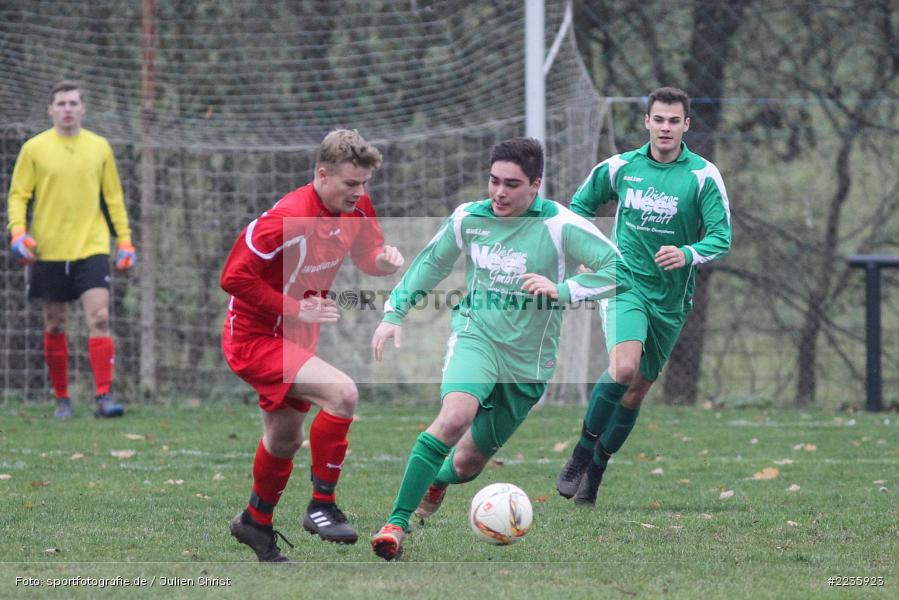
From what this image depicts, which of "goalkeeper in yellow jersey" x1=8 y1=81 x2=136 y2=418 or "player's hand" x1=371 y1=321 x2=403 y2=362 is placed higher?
"goalkeeper in yellow jersey" x1=8 y1=81 x2=136 y2=418

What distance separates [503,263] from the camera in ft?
16.0

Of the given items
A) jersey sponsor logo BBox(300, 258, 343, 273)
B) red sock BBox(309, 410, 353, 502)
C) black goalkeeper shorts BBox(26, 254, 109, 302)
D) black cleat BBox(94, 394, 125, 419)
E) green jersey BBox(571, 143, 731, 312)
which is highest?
green jersey BBox(571, 143, 731, 312)

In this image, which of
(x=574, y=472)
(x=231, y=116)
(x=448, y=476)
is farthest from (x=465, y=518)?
(x=231, y=116)

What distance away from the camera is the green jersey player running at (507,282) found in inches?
189

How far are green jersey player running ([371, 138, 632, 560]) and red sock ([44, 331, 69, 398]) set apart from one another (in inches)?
196

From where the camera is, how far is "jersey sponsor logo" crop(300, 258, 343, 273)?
468cm

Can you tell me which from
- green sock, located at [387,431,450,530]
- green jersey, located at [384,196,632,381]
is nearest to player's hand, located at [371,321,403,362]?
green jersey, located at [384,196,632,381]

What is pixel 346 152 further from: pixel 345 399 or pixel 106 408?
pixel 106 408

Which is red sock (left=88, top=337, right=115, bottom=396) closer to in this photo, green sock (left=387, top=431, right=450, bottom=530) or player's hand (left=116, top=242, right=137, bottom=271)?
player's hand (left=116, top=242, right=137, bottom=271)

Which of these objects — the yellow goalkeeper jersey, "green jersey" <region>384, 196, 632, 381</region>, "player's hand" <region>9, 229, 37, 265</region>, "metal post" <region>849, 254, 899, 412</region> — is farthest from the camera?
"metal post" <region>849, 254, 899, 412</region>

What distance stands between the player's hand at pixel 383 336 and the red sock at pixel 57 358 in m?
5.09

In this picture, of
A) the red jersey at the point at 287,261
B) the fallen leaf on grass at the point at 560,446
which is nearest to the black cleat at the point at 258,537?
the red jersey at the point at 287,261

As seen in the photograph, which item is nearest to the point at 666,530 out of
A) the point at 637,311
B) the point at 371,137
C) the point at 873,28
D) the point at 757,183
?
the point at 637,311

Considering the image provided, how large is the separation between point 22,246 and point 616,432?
4.65m
